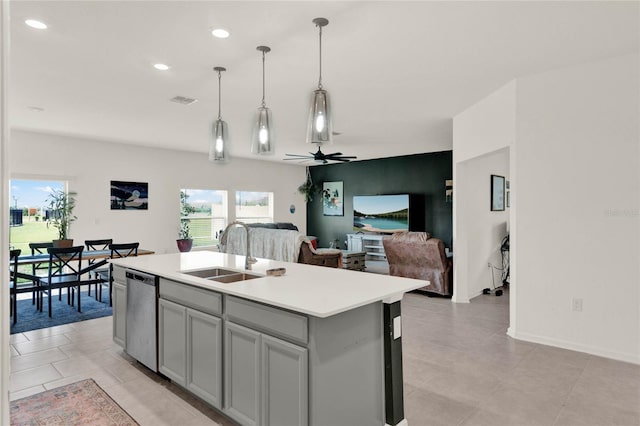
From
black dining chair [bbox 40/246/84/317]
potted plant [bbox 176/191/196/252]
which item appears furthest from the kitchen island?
potted plant [bbox 176/191/196/252]

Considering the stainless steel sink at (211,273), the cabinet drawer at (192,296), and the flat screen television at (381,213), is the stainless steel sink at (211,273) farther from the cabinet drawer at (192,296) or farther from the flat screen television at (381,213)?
the flat screen television at (381,213)

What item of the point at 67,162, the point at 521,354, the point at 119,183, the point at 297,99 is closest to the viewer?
the point at 521,354

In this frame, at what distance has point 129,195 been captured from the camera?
7.51 meters

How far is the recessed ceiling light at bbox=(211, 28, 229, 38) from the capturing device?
2793 mm

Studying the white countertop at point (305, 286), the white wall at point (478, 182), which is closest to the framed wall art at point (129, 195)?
the white countertop at point (305, 286)

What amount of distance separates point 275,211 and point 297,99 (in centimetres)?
611

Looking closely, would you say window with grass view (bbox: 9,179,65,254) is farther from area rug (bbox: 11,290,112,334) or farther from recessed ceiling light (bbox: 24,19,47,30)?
recessed ceiling light (bbox: 24,19,47,30)

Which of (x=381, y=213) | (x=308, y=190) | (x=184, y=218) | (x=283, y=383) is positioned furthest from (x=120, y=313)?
(x=308, y=190)

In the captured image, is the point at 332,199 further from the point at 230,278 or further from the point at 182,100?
the point at 230,278

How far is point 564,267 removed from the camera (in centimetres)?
364

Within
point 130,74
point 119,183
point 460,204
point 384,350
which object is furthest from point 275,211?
point 384,350

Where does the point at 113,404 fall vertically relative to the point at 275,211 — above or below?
below

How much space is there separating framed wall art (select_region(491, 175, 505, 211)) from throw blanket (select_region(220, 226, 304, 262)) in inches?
125

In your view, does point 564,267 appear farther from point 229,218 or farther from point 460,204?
point 229,218
